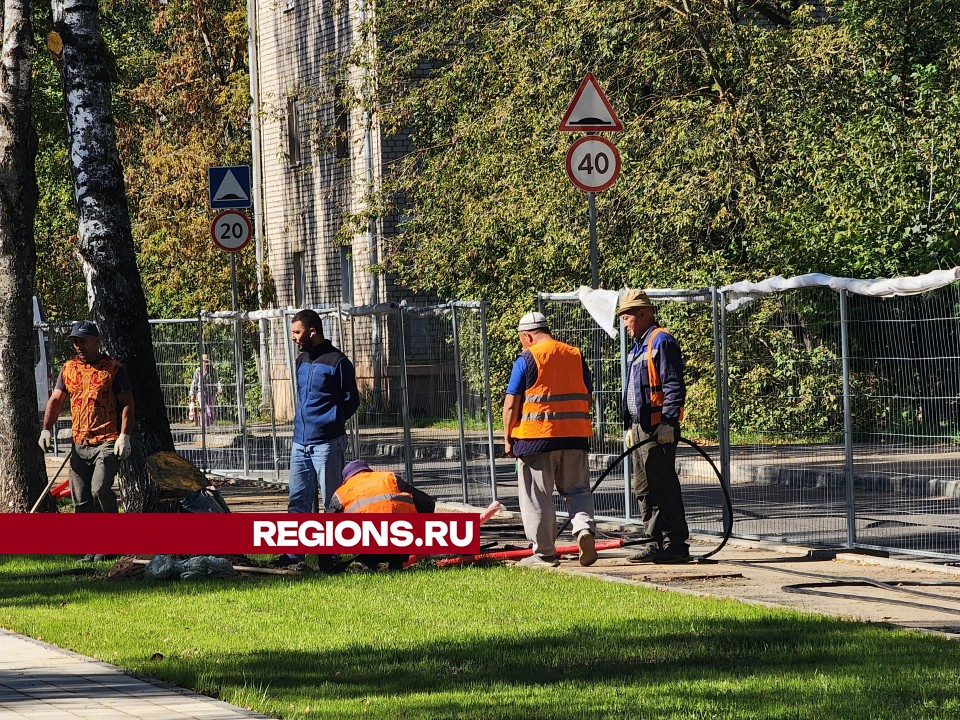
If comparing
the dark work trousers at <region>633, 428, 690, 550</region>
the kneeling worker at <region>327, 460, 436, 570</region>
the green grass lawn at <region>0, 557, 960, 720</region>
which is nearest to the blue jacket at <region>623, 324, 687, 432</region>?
the dark work trousers at <region>633, 428, 690, 550</region>

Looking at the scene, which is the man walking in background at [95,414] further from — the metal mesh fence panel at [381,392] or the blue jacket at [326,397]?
the metal mesh fence panel at [381,392]

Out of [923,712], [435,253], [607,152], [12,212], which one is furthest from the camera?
[435,253]

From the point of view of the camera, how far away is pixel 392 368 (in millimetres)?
16859

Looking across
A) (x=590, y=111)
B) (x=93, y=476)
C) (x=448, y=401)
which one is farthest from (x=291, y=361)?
(x=590, y=111)

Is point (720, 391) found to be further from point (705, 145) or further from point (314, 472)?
point (705, 145)

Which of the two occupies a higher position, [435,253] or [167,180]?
[167,180]

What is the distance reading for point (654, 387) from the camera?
1174 cm

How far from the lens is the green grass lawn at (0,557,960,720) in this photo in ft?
22.9

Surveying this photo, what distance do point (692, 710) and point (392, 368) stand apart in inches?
406

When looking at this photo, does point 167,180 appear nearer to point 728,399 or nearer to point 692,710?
point 728,399

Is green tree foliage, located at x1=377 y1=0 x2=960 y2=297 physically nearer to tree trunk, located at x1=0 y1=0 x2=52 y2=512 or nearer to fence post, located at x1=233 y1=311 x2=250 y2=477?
fence post, located at x1=233 y1=311 x2=250 y2=477

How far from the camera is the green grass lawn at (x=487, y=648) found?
699cm

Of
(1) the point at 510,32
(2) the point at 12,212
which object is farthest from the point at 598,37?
(2) the point at 12,212

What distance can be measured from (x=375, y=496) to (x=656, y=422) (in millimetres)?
2041
